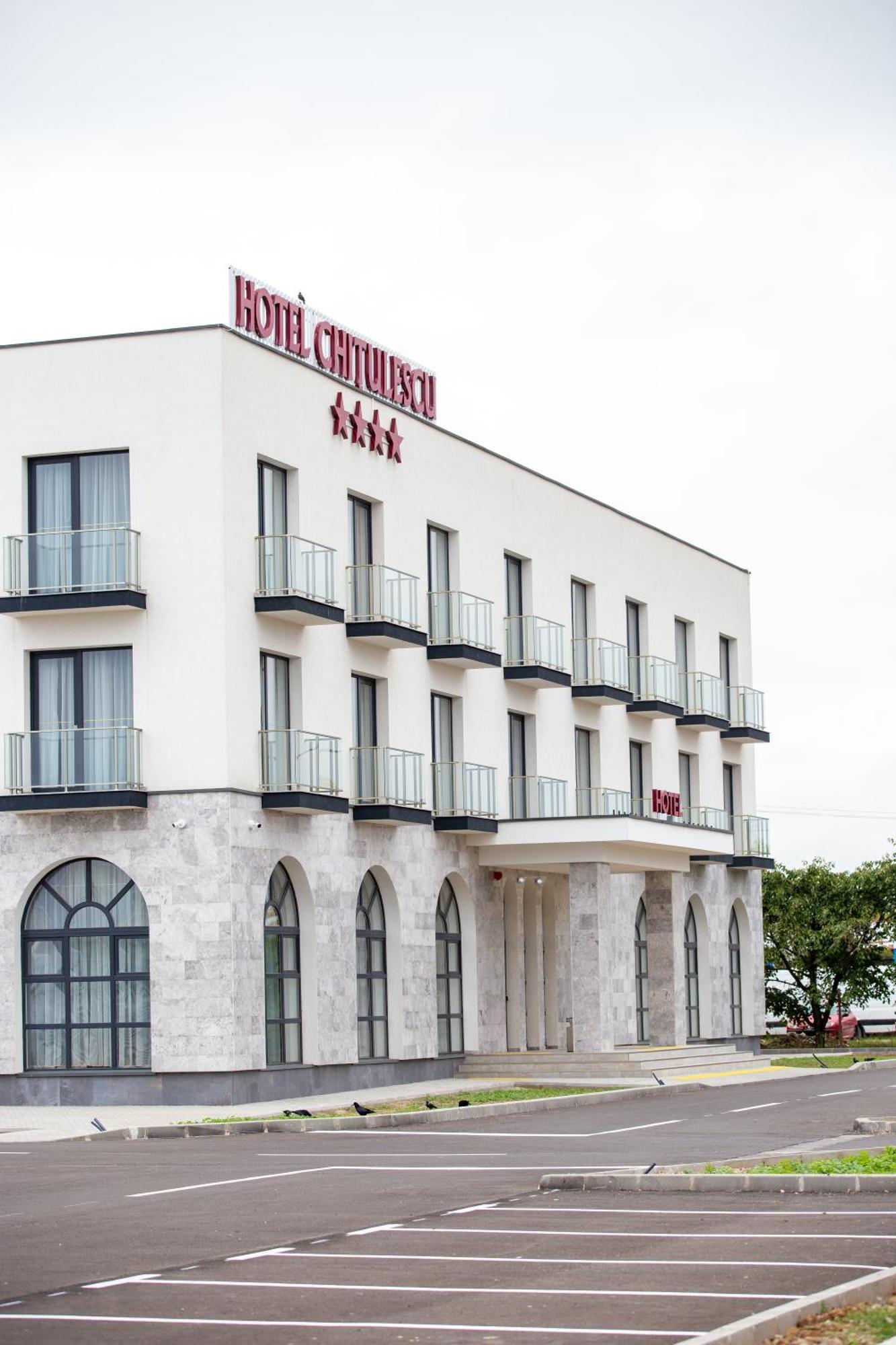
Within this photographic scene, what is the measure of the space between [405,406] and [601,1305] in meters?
29.0

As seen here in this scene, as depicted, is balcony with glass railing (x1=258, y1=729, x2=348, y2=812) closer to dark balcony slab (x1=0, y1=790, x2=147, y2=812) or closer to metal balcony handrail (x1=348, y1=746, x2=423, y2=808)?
metal balcony handrail (x1=348, y1=746, x2=423, y2=808)

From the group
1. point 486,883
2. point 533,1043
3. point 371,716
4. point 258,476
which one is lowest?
point 533,1043

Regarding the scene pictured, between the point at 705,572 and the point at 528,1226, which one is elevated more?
the point at 705,572

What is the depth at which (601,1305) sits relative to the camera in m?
11.1

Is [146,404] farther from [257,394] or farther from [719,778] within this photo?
[719,778]

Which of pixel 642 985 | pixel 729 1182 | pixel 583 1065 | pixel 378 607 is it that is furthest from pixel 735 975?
pixel 729 1182

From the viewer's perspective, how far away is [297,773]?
33188mm

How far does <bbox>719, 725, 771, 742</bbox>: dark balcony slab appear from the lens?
52.5m

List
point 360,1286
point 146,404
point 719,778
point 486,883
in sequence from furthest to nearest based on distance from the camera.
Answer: point 719,778 → point 486,883 → point 146,404 → point 360,1286

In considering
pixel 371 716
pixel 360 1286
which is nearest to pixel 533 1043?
pixel 371 716

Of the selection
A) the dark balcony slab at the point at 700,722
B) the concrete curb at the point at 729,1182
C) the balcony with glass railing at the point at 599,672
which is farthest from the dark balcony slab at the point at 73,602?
the dark balcony slab at the point at 700,722

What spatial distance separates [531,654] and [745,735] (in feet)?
41.2

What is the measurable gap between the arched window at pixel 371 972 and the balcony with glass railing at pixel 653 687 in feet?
38.0

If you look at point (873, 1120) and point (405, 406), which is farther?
point (405, 406)
